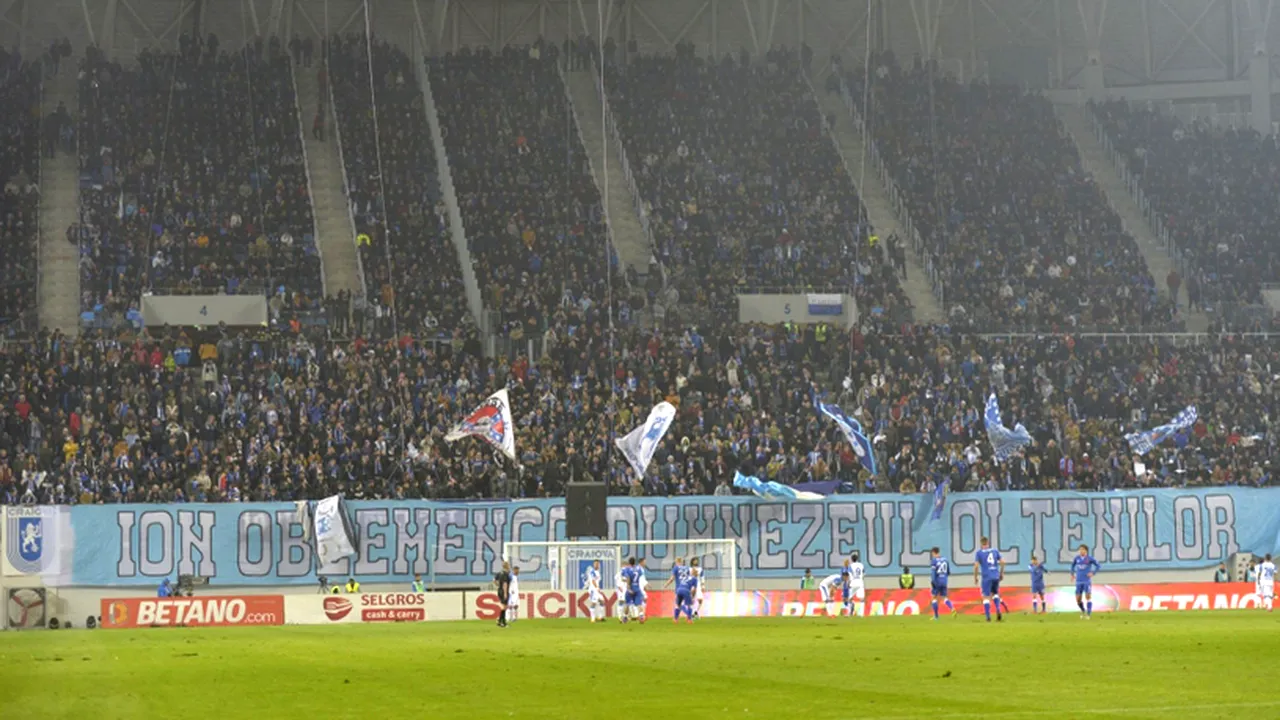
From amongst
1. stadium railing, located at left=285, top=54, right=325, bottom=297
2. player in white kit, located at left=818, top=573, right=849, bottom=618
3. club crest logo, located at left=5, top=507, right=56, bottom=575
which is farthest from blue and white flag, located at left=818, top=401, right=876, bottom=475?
club crest logo, located at left=5, top=507, right=56, bottom=575

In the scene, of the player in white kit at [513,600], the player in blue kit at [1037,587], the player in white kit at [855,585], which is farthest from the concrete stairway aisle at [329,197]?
the player in blue kit at [1037,587]

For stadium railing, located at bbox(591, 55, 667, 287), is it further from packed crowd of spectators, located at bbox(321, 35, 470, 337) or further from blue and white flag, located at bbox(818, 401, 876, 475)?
blue and white flag, located at bbox(818, 401, 876, 475)

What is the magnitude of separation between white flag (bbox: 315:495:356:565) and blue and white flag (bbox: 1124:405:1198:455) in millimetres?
21229

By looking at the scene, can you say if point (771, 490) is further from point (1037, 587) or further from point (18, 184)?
point (18, 184)

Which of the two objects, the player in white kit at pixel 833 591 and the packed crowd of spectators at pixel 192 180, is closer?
the player in white kit at pixel 833 591

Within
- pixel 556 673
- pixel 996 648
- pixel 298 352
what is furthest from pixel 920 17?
pixel 556 673

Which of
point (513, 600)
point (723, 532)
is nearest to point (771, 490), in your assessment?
point (723, 532)

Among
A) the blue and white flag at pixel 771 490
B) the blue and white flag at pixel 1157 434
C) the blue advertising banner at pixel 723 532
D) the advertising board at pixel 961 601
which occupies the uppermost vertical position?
the blue and white flag at pixel 1157 434

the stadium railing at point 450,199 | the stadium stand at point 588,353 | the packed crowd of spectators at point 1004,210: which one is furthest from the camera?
the packed crowd of spectators at point 1004,210

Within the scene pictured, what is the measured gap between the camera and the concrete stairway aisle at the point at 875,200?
64312 mm

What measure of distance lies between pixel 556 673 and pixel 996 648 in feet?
25.2

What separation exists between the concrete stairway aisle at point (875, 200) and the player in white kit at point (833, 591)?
18.3 m

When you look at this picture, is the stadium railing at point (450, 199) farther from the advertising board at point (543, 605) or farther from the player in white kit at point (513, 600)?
the player in white kit at point (513, 600)

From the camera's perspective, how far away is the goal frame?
156 feet
